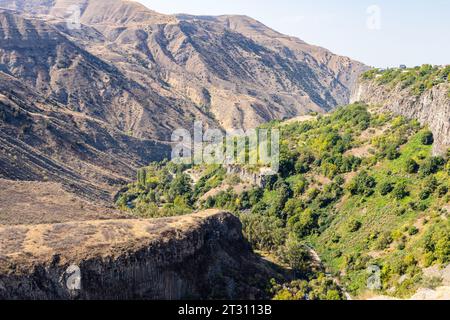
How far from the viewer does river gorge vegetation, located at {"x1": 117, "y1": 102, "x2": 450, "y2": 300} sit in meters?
45.6

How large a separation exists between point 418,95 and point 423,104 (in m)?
3.63

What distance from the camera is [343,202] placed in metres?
62.4

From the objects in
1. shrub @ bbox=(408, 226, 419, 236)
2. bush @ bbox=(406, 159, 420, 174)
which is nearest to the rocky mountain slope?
bush @ bbox=(406, 159, 420, 174)

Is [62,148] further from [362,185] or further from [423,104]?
[423,104]

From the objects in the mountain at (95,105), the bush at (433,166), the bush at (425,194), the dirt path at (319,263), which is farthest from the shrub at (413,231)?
the mountain at (95,105)

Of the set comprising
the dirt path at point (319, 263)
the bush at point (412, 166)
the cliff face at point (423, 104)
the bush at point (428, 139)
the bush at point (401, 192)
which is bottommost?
the dirt path at point (319, 263)

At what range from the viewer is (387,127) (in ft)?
239

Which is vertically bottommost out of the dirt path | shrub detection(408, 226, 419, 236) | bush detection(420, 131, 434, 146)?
the dirt path

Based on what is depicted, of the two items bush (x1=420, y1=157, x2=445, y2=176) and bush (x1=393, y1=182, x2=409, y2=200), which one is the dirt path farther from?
bush (x1=420, y1=157, x2=445, y2=176)

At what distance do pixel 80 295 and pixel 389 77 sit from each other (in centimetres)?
7062

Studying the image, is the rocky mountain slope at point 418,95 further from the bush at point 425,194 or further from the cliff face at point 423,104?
the bush at point 425,194

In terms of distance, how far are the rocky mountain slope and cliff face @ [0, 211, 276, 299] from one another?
30.7 meters

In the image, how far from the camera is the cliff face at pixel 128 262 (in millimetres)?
32844
